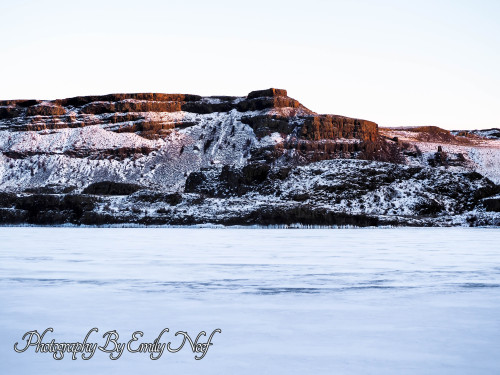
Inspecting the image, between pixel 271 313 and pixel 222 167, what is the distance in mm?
75728

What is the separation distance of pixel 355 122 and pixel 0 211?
86.5 meters

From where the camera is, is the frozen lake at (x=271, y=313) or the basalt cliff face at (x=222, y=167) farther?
the basalt cliff face at (x=222, y=167)

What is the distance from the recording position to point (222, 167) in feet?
276

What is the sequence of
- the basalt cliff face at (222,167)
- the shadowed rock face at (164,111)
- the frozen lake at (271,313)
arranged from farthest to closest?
the shadowed rock face at (164,111), the basalt cliff face at (222,167), the frozen lake at (271,313)

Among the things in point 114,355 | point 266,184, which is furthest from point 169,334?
point 266,184

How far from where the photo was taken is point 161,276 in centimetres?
1334

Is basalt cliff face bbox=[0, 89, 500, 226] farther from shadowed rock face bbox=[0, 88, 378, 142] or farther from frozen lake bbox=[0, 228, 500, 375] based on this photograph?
frozen lake bbox=[0, 228, 500, 375]

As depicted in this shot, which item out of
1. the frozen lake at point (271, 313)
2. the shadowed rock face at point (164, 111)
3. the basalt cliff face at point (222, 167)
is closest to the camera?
the frozen lake at point (271, 313)

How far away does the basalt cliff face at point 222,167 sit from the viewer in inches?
2391

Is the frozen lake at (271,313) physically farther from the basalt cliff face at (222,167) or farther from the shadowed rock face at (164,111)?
the shadowed rock face at (164,111)

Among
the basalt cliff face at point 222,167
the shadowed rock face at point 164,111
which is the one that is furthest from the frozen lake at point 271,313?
the shadowed rock face at point 164,111

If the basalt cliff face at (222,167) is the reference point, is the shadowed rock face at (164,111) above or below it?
above

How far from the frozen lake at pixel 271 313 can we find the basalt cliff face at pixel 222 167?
42.2 m

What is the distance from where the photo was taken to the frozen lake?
19.4ft
